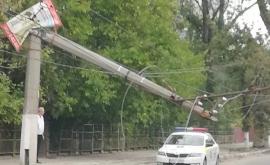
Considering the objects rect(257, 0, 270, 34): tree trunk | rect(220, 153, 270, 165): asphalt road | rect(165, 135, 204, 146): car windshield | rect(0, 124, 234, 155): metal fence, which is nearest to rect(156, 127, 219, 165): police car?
rect(165, 135, 204, 146): car windshield

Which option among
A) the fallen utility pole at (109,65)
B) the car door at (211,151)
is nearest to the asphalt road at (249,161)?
the fallen utility pole at (109,65)

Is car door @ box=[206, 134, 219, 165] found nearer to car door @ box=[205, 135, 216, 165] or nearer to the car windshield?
car door @ box=[205, 135, 216, 165]

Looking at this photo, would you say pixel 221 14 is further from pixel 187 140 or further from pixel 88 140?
pixel 187 140

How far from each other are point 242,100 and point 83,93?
2225 centimetres

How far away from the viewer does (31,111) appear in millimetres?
21531

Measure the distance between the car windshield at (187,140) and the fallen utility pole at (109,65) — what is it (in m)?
3.80

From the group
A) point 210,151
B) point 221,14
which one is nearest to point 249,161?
point 210,151

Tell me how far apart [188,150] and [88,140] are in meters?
10.1

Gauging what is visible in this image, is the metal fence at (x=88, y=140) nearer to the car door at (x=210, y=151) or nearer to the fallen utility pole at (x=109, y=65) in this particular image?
the fallen utility pole at (x=109, y=65)

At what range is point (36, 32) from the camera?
22.2 m

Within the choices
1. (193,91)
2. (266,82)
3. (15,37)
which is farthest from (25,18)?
(266,82)

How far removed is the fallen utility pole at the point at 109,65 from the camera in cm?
2310

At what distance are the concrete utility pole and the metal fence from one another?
11.8ft

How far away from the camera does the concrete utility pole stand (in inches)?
A: 837
